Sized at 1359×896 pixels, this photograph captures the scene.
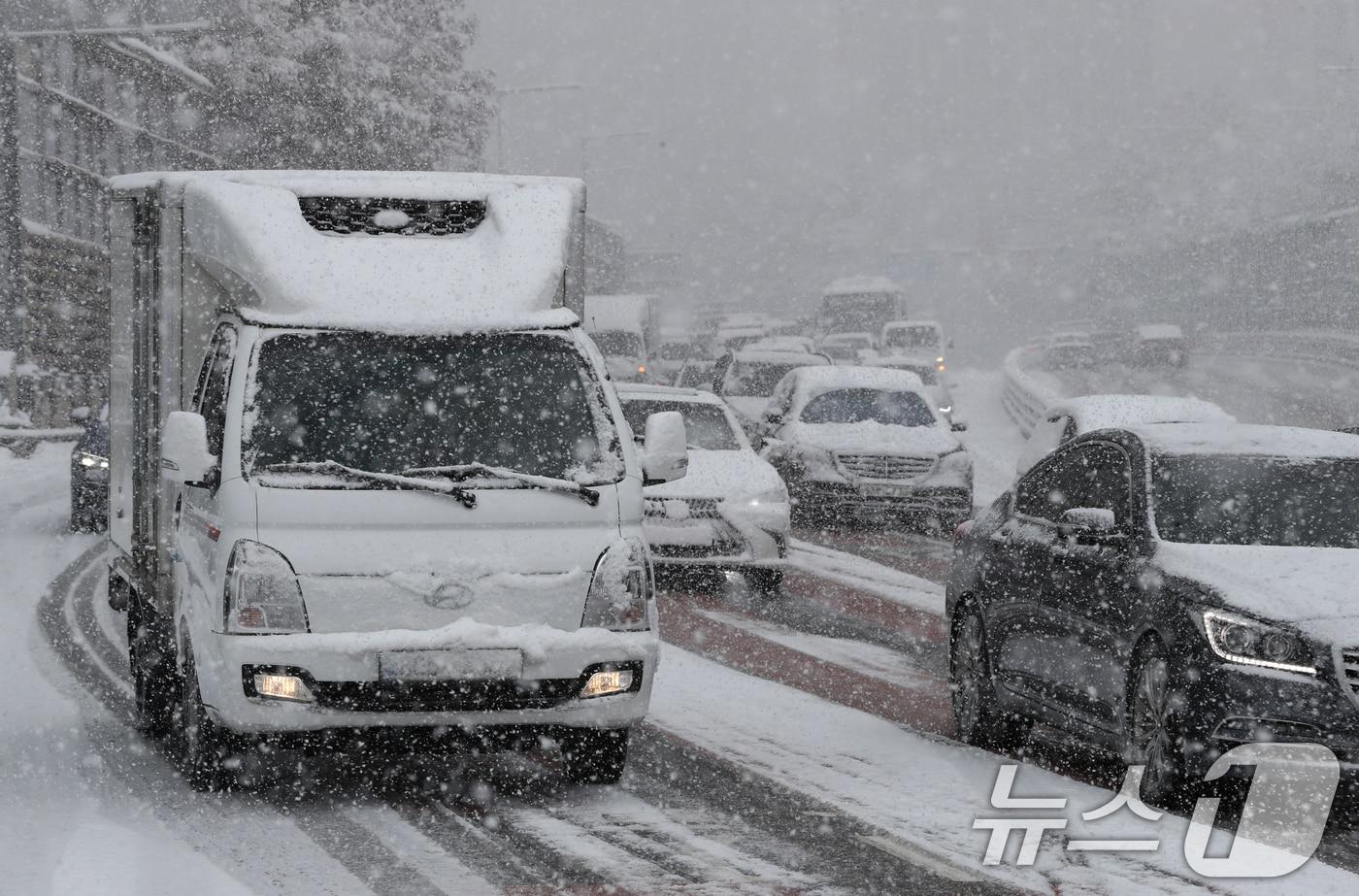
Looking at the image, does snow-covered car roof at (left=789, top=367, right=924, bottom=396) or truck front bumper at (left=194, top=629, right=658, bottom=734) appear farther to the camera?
snow-covered car roof at (left=789, top=367, right=924, bottom=396)

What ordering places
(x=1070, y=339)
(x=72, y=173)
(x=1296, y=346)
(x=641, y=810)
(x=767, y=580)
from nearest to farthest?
(x=641, y=810), (x=767, y=580), (x=72, y=173), (x=1296, y=346), (x=1070, y=339)

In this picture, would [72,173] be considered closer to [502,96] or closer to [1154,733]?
[502,96]

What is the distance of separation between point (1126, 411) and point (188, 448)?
1316 cm

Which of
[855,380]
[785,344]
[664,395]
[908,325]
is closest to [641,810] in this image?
[664,395]

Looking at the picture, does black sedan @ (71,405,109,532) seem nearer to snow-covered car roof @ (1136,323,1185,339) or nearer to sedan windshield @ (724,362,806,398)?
sedan windshield @ (724,362,806,398)

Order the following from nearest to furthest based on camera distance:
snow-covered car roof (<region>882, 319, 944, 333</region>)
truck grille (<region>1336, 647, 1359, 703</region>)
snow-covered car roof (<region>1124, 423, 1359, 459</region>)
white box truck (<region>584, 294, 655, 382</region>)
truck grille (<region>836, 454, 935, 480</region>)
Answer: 1. truck grille (<region>1336, 647, 1359, 703</region>)
2. snow-covered car roof (<region>1124, 423, 1359, 459</region>)
3. truck grille (<region>836, 454, 935, 480</region>)
4. white box truck (<region>584, 294, 655, 382</region>)
5. snow-covered car roof (<region>882, 319, 944, 333</region>)

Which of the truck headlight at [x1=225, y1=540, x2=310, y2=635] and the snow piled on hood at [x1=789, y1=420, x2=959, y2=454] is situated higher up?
the truck headlight at [x1=225, y1=540, x2=310, y2=635]

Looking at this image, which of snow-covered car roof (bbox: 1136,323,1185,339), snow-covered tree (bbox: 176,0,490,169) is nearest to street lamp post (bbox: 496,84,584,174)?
snow-covered tree (bbox: 176,0,490,169)

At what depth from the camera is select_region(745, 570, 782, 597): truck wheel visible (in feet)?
53.2

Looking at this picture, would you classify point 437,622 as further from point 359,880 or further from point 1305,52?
point 1305,52

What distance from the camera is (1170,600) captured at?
762 centimetres

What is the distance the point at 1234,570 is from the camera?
7.59 meters

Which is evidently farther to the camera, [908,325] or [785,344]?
[908,325]

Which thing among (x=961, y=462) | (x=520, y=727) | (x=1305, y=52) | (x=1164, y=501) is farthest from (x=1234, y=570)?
(x=1305, y=52)
